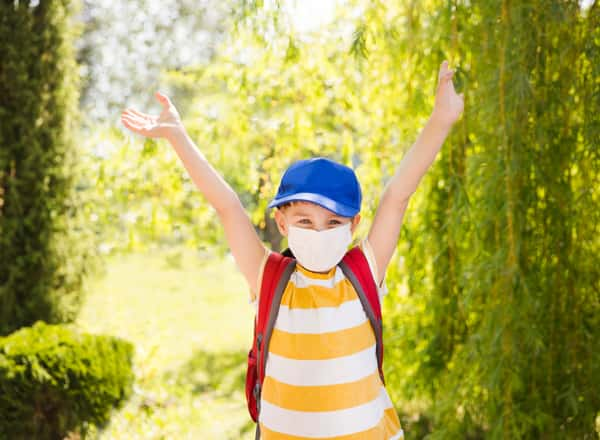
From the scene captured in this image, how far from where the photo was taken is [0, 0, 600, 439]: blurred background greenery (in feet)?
7.36

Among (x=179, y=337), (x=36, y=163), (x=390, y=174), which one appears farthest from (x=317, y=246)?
(x=179, y=337)

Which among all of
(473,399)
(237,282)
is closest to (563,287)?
(473,399)

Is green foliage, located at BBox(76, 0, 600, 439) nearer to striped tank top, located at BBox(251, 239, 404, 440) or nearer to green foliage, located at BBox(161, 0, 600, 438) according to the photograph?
green foliage, located at BBox(161, 0, 600, 438)

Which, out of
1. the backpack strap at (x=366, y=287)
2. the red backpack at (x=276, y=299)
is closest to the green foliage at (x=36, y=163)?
the red backpack at (x=276, y=299)

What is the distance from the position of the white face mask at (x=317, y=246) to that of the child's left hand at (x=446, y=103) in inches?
13.5

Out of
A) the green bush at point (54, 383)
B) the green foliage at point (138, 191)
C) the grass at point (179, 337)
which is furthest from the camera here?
the green foliage at point (138, 191)

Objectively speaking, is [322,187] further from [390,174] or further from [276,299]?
[390,174]

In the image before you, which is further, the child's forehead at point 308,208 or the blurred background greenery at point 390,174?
the blurred background greenery at point 390,174

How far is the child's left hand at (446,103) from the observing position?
1.45 m

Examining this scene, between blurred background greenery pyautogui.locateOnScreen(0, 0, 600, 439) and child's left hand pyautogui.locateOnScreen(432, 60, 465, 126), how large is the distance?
75 centimetres

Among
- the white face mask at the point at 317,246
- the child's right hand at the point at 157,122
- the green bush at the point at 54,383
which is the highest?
the child's right hand at the point at 157,122

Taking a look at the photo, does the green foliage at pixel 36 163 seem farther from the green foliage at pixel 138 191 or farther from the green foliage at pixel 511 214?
the green foliage at pixel 511 214

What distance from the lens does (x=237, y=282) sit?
10.6m

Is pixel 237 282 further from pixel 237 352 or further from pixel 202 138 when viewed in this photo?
pixel 202 138
